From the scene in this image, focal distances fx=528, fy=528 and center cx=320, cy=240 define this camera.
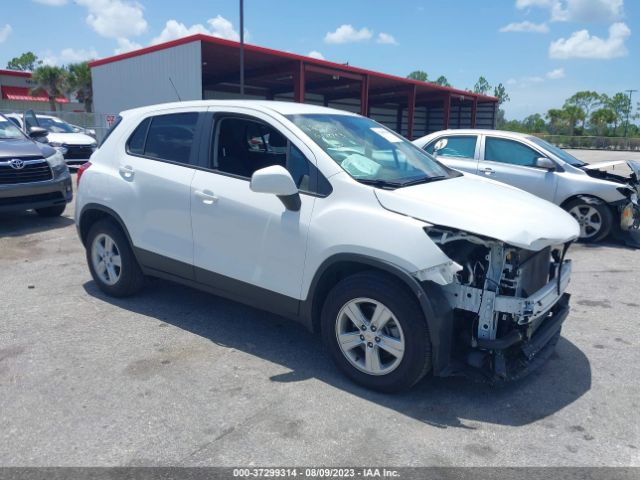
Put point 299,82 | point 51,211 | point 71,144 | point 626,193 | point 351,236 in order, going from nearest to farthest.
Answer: point 351,236, point 626,193, point 51,211, point 71,144, point 299,82

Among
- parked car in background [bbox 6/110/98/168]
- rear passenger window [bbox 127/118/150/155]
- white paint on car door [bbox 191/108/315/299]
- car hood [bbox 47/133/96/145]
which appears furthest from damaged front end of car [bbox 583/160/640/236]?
car hood [bbox 47/133/96/145]

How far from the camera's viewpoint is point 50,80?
49.6 meters

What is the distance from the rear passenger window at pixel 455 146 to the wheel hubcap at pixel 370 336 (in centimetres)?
595

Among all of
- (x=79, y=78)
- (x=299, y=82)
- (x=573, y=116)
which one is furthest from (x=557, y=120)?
(x=299, y=82)

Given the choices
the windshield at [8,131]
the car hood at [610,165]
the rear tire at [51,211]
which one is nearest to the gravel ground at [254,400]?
the car hood at [610,165]

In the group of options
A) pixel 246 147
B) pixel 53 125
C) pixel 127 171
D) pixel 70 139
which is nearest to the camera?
pixel 246 147

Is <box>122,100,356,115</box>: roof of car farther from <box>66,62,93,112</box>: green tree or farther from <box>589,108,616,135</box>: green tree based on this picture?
<box>589,108,616,135</box>: green tree

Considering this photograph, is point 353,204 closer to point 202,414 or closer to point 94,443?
point 202,414

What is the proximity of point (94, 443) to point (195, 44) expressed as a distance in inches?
656

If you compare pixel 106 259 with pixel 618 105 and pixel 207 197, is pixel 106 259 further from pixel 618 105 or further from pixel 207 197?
pixel 618 105

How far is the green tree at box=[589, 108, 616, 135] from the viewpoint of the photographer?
80938 millimetres

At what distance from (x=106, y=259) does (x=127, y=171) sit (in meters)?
0.94

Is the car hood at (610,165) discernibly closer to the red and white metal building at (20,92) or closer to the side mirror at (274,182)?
the side mirror at (274,182)

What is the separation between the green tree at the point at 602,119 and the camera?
3187 inches
